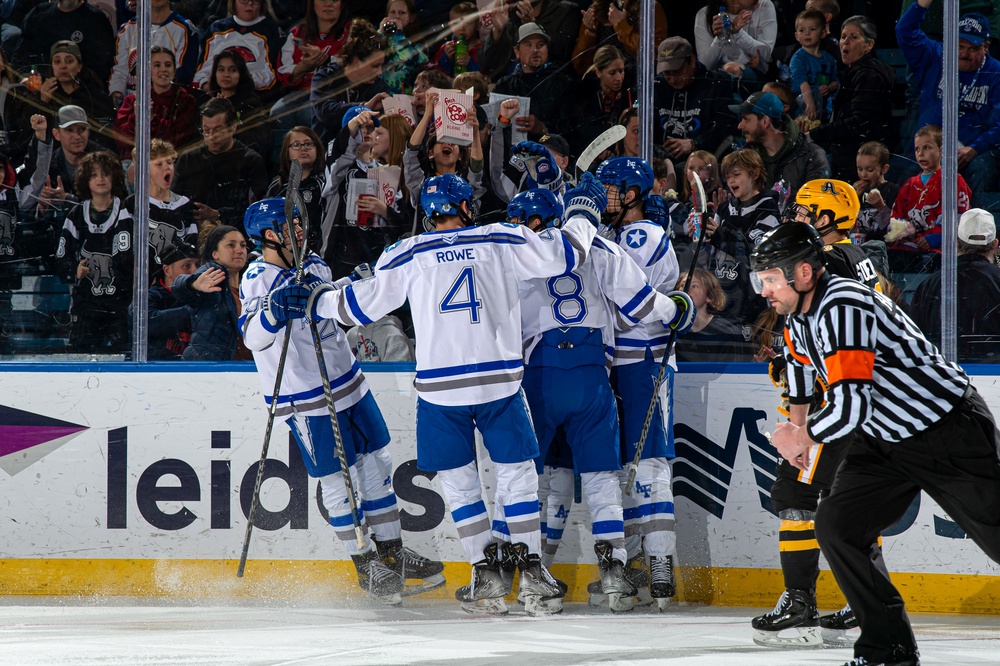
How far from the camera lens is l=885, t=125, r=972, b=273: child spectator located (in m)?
4.09

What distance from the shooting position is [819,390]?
308 centimetres

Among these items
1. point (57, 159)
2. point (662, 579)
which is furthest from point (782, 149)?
point (57, 159)

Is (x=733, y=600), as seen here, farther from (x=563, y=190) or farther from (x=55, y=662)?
(x=55, y=662)

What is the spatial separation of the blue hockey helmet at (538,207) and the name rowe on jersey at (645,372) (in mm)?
292

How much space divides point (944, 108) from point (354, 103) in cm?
255

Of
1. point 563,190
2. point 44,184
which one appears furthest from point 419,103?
point 44,184

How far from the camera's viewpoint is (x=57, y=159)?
4.65m

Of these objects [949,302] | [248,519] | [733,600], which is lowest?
[733,600]

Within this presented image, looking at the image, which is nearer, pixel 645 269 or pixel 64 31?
pixel 645 269

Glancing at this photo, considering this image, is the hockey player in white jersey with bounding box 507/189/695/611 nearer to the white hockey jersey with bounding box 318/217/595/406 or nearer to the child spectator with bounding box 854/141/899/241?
the white hockey jersey with bounding box 318/217/595/406

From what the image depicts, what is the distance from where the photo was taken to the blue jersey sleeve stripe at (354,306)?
370 centimetres

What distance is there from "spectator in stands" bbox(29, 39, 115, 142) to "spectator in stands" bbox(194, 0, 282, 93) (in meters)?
0.53

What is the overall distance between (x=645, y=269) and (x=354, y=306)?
1.13 metres

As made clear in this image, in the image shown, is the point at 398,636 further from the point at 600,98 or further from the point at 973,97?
the point at 973,97
